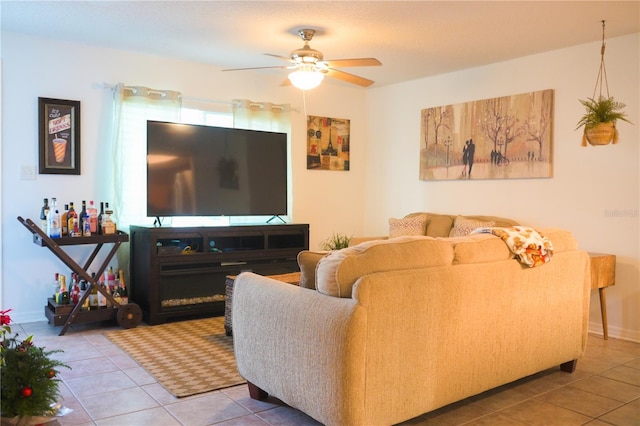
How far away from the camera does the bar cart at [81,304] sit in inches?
157

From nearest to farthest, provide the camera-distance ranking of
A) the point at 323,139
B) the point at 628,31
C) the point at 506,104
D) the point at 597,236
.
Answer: the point at 628,31 → the point at 597,236 → the point at 506,104 → the point at 323,139

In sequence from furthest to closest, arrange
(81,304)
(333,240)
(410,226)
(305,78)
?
(333,240) → (410,226) → (81,304) → (305,78)

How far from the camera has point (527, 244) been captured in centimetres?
285

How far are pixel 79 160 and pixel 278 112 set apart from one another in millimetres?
2091

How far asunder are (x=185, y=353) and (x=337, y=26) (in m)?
2.67

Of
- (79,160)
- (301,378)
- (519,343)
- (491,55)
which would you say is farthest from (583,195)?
(79,160)

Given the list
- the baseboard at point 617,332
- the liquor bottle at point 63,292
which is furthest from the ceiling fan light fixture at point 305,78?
the baseboard at point 617,332

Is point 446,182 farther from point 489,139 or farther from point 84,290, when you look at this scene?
point 84,290

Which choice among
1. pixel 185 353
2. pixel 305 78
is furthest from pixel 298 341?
pixel 305 78

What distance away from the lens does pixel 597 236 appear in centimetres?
434

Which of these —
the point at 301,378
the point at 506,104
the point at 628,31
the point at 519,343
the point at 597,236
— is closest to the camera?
the point at 301,378

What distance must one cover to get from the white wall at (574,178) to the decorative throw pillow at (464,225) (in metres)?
0.34

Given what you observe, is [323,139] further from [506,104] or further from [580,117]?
[580,117]

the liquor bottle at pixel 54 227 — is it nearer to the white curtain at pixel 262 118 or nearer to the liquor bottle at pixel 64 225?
the liquor bottle at pixel 64 225
